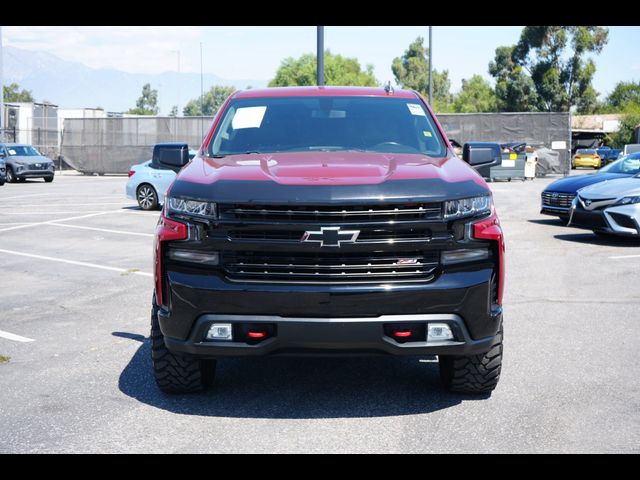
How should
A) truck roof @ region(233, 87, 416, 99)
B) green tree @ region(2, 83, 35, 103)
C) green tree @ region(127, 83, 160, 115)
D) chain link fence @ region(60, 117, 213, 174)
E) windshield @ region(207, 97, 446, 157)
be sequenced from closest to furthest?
1. windshield @ region(207, 97, 446, 157)
2. truck roof @ region(233, 87, 416, 99)
3. chain link fence @ region(60, 117, 213, 174)
4. green tree @ region(2, 83, 35, 103)
5. green tree @ region(127, 83, 160, 115)

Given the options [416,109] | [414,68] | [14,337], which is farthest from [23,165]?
[414,68]

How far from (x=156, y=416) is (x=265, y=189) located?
1403mm

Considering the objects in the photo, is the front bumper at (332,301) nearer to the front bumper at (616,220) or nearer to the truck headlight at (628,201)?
the front bumper at (616,220)

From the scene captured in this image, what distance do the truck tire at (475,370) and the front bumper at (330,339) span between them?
0.36 meters

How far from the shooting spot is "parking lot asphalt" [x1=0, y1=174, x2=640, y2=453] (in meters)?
4.38

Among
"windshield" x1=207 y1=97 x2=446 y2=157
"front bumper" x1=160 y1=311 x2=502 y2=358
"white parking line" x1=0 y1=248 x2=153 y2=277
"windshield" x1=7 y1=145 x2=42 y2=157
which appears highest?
"windshield" x1=7 y1=145 x2=42 y2=157

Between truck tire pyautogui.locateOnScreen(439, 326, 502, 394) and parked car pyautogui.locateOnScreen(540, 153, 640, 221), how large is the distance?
10430 mm

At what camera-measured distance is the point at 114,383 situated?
5.51 metres

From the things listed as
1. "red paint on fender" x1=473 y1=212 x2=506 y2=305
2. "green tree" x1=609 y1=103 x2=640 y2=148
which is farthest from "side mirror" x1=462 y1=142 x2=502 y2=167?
"green tree" x1=609 y1=103 x2=640 y2=148

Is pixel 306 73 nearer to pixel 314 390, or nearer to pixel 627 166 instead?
pixel 627 166

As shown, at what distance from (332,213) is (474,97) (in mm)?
124900

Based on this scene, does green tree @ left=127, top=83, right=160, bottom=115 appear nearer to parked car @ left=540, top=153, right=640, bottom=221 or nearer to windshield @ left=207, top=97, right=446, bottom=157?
parked car @ left=540, top=153, right=640, bottom=221
